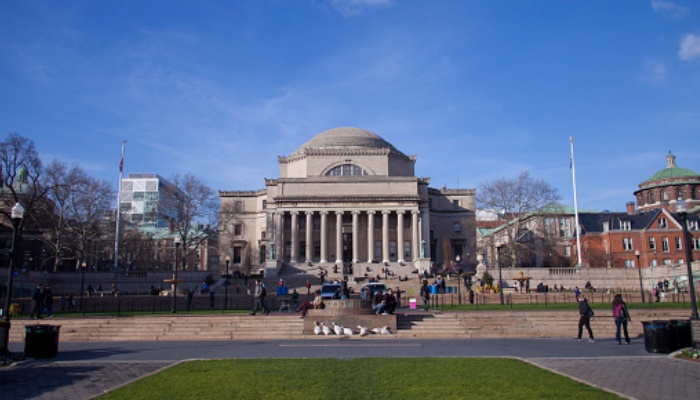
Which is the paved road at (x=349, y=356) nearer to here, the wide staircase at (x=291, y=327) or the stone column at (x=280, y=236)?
the wide staircase at (x=291, y=327)

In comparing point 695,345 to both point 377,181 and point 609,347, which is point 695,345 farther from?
point 377,181

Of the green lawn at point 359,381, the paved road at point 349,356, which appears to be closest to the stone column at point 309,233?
the paved road at point 349,356

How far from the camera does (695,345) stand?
54.5 ft

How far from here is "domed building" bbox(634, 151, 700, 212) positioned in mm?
95750

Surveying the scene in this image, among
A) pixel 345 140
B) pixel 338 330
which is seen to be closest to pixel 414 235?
pixel 345 140

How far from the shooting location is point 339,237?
72.4 meters

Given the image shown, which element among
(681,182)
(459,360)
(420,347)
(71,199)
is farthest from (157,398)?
(681,182)

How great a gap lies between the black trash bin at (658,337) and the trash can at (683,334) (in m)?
0.35

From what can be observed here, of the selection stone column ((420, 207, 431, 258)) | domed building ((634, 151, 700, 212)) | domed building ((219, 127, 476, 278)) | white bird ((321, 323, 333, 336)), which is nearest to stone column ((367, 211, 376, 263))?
domed building ((219, 127, 476, 278))

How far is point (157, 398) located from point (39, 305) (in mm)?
22012

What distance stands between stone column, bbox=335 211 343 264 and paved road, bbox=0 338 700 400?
48205mm

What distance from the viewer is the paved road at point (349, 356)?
41.2 feet

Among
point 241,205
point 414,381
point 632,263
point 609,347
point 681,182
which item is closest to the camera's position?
point 414,381

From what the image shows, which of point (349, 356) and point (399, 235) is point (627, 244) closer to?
point (399, 235)
